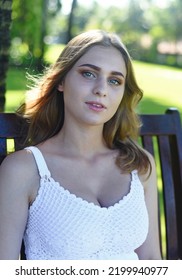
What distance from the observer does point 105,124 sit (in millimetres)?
2793

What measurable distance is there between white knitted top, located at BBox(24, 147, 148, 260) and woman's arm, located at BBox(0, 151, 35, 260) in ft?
0.23

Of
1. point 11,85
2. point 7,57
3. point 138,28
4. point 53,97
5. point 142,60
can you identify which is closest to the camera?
point 53,97

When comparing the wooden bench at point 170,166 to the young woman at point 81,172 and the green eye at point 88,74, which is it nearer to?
the young woman at point 81,172

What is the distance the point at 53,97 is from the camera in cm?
268

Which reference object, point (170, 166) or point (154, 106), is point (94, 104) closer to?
point (170, 166)

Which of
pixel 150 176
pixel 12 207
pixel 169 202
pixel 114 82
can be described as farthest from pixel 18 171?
pixel 169 202

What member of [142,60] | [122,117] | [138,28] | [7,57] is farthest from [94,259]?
[138,28]

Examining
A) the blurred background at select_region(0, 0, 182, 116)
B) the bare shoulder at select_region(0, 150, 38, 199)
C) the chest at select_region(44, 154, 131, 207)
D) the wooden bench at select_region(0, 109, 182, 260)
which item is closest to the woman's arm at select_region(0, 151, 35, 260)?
the bare shoulder at select_region(0, 150, 38, 199)

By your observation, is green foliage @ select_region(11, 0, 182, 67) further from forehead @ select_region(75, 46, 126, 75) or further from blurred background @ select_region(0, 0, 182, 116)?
forehead @ select_region(75, 46, 126, 75)

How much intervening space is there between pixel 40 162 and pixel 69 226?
31 centimetres

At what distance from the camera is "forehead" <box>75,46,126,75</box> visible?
2492 mm

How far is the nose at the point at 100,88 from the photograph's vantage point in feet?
7.97

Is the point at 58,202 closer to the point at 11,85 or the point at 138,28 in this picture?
the point at 11,85

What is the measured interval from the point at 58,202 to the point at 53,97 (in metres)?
0.53
